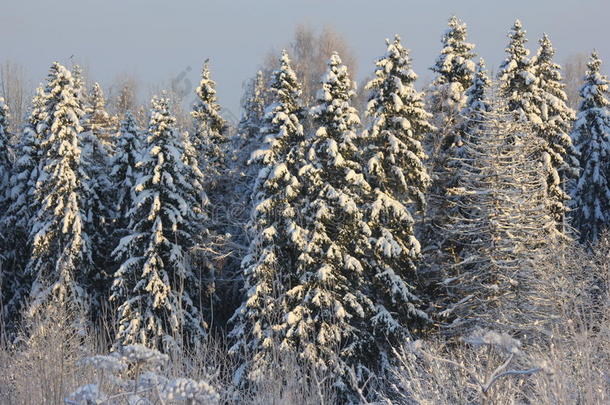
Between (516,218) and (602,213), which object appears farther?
(602,213)

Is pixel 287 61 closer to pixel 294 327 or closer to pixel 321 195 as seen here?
pixel 321 195

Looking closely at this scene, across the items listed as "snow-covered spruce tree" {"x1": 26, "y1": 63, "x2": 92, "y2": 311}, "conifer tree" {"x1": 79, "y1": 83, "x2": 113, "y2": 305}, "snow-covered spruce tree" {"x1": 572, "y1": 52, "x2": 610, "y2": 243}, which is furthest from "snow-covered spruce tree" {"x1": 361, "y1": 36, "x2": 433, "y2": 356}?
"conifer tree" {"x1": 79, "y1": 83, "x2": 113, "y2": 305}

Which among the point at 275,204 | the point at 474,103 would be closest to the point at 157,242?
the point at 275,204

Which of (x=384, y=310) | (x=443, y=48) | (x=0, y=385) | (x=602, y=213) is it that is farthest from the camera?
(x=602, y=213)

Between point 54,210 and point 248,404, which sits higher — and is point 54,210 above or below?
above

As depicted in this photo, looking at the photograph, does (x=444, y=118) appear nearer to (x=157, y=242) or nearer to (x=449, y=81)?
(x=449, y=81)

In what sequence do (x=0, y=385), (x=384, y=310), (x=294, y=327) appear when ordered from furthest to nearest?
(x=384, y=310), (x=294, y=327), (x=0, y=385)

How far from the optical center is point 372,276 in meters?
23.6

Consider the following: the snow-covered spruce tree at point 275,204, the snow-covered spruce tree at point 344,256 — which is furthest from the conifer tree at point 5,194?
the snow-covered spruce tree at point 344,256

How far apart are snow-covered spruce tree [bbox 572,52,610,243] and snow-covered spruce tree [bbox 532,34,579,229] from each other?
892 millimetres

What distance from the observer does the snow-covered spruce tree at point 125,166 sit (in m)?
29.0

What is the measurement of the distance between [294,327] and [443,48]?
46.8 feet

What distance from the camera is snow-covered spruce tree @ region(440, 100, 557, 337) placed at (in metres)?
21.0

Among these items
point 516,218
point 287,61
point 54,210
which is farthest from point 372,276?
point 54,210
